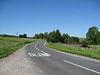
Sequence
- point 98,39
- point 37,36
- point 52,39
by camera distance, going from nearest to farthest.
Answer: point 52,39
point 98,39
point 37,36

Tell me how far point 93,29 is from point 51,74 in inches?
4361

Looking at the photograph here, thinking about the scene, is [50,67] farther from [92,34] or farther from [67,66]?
[92,34]

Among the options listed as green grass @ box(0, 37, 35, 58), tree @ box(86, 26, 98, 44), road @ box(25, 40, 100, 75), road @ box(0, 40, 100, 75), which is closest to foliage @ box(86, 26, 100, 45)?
tree @ box(86, 26, 98, 44)

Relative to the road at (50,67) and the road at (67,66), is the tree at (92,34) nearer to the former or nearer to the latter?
the road at (67,66)

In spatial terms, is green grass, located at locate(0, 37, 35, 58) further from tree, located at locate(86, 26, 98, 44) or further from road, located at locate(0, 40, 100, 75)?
tree, located at locate(86, 26, 98, 44)

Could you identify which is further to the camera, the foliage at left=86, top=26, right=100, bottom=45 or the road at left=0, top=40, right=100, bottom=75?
→ the foliage at left=86, top=26, right=100, bottom=45

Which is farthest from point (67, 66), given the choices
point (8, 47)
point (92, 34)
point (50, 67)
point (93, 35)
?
point (92, 34)

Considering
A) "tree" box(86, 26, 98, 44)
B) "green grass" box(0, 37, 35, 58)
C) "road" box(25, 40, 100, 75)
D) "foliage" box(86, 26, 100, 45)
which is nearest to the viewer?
"road" box(25, 40, 100, 75)

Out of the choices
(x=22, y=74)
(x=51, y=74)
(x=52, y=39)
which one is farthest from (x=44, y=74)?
(x=52, y=39)

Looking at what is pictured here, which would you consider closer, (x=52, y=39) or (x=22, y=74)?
(x=22, y=74)

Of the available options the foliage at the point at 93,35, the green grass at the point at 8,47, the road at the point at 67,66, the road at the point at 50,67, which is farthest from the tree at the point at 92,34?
the road at the point at 50,67

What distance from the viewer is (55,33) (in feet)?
304

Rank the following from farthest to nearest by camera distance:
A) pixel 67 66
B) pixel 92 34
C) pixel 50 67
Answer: pixel 92 34
pixel 67 66
pixel 50 67

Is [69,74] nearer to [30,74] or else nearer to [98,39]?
[30,74]
